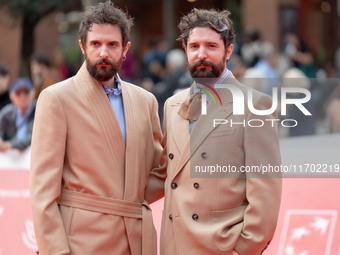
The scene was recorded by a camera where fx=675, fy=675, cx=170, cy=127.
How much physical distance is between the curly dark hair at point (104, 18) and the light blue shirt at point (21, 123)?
317cm

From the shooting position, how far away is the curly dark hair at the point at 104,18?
4309mm

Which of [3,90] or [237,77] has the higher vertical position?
[3,90]

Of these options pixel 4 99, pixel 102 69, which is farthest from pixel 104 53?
pixel 4 99

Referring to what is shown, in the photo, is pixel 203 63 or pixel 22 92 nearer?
pixel 203 63

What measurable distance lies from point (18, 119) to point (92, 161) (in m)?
3.68

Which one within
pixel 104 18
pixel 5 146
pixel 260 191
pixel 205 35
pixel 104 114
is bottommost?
pixel 5 146

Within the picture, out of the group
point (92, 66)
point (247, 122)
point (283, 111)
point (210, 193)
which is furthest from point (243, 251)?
point (283, 111)

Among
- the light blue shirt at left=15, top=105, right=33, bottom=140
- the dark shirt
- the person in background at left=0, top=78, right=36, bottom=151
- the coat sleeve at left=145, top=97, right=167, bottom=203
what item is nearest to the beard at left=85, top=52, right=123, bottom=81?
the coat sleeve at left=145, top=97, right=167, bottom=203

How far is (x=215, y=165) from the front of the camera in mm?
4078

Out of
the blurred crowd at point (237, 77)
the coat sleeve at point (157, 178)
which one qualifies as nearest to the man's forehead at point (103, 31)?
the coat sleeve at point (157, 178)

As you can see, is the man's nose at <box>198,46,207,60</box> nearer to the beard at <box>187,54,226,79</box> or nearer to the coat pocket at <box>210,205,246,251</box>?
the beard at <box>187,54,226,79</box>

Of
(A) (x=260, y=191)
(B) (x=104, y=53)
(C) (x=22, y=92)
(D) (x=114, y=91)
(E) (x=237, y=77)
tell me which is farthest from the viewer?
(E) (x=237, y=77)

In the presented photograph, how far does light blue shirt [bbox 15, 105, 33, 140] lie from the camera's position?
289 inches

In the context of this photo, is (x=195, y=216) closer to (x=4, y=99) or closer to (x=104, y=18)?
(x=104, y=18)
